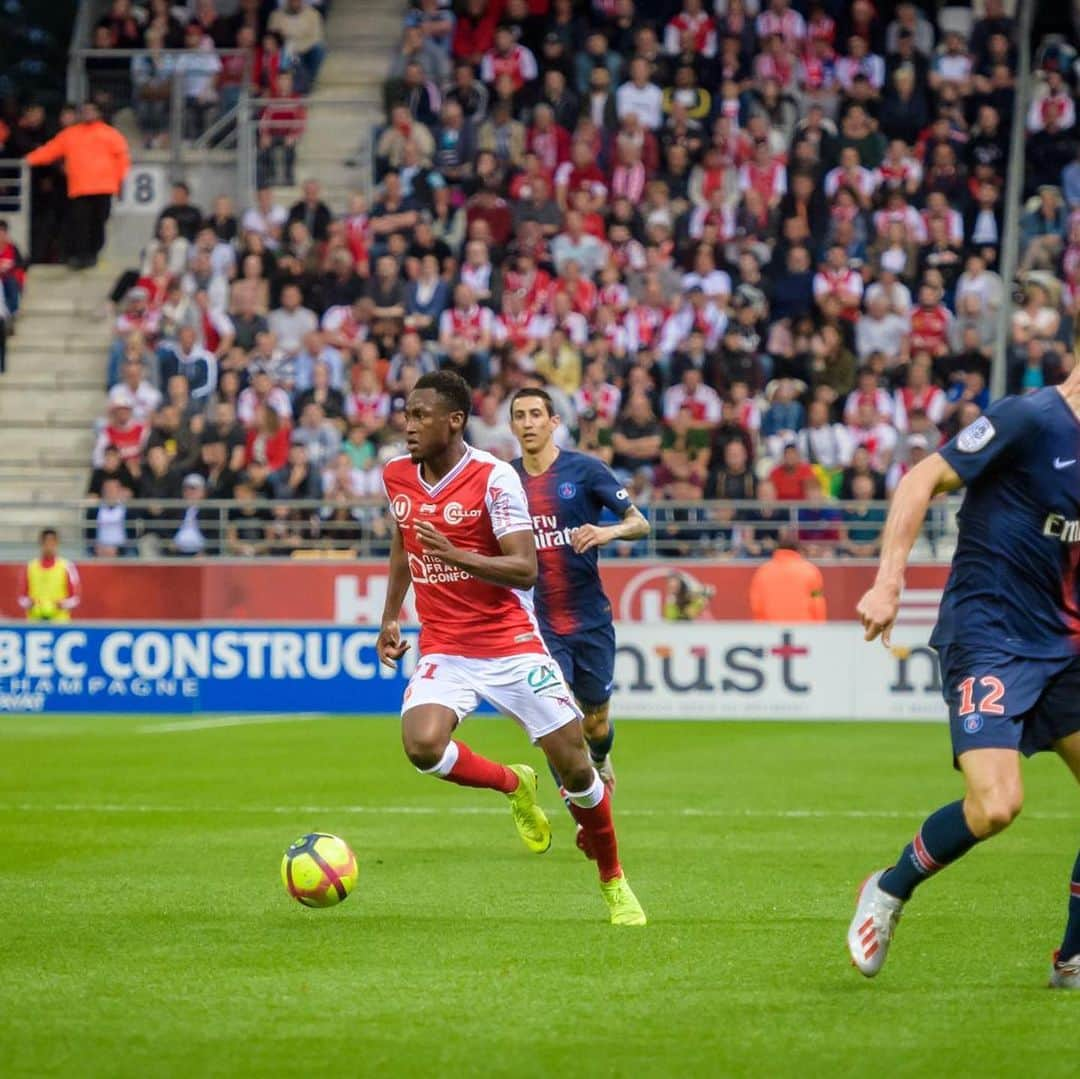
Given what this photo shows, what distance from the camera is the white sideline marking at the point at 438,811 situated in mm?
13461

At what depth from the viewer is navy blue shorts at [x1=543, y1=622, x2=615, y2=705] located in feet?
38.9

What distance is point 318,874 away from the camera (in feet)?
29.0

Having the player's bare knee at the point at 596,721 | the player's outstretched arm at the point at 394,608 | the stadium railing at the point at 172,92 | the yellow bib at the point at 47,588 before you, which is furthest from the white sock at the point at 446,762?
the stadium railing at the point at 172,92

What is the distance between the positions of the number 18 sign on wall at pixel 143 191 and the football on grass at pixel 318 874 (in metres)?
22.3

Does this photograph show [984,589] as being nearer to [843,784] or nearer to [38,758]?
[843,784]

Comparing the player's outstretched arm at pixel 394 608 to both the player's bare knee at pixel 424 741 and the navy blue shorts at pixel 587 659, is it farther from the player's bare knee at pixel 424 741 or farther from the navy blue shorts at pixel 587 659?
the navy blue shorts at pixel 587 659

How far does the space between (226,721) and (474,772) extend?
12.0 metres

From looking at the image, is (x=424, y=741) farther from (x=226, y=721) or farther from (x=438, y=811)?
(x=226, y=721)

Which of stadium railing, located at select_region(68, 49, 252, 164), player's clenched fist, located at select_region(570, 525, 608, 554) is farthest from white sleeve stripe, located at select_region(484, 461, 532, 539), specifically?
stadium railing, located at select_region(68, 49, 252, 164)

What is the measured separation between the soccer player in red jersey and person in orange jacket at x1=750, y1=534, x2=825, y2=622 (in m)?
12.2

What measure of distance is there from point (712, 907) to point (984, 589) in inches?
114

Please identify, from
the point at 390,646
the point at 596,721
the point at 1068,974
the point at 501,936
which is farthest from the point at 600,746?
the point at 1068,974

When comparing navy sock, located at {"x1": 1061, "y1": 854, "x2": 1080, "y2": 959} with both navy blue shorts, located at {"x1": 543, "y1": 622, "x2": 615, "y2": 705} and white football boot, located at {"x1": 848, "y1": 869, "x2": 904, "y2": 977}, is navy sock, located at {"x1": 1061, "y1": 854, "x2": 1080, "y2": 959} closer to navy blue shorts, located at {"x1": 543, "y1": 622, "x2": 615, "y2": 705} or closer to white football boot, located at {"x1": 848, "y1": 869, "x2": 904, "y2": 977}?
white football boot, located at {"x1": 848, "y1": 869, "x2": 904, "y2": 977}

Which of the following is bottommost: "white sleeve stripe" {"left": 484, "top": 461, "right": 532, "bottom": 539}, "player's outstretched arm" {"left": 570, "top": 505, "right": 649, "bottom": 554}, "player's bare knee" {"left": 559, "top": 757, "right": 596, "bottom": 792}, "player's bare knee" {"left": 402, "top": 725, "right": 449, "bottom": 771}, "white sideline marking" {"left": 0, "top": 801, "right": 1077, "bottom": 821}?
"white sideline marking" {"left": 0, "top": 801, "right": 1077, "bottom": 821}
